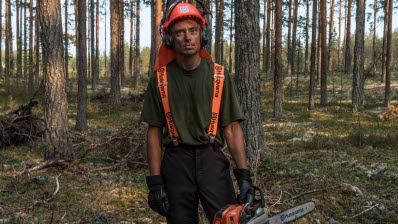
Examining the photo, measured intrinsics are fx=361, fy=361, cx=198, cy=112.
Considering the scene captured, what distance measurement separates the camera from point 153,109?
2.94 metres

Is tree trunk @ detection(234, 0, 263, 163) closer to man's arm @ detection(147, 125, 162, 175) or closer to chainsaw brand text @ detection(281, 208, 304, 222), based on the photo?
chainsaw brand text @ detection(281, 208, 304, 222)

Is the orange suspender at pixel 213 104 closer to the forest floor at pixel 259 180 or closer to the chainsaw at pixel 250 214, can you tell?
the chainsaw at pixel 250 214

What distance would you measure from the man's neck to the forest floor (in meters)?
2.63

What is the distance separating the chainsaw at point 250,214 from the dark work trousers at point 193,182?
0.29 meters

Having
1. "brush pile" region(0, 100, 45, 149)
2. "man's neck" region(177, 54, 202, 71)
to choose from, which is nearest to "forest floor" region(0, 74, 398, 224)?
"brush pile" region(0, 100, 45, 149)

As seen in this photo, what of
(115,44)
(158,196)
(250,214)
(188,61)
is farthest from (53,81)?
(115,44)

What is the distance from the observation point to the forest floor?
5625 millimetres

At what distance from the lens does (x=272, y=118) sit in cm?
A: 1839

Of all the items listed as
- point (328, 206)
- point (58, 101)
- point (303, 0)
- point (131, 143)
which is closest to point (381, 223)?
point (328, 206)

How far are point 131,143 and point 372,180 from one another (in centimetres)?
554

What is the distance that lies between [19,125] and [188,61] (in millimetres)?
9171

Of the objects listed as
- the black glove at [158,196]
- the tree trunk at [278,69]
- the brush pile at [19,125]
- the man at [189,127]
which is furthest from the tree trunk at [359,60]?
the black glove at [158,196]

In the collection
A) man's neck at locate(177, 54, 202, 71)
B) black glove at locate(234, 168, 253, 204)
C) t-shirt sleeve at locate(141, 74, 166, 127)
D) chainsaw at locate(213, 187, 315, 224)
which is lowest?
chainsaw at locate(213, 187, 315, 224)

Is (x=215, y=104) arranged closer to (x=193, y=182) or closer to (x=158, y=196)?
(x=193, y=182)
